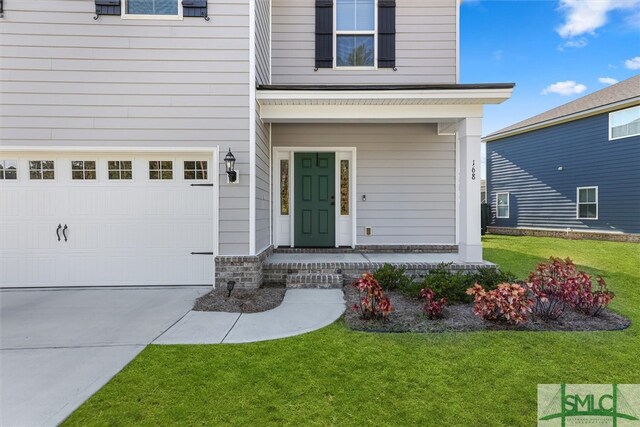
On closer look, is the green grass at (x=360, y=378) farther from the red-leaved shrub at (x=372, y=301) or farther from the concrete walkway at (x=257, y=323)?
the red-leaved shrub at (x=372, y=301)

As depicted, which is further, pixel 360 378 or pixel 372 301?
pixel 372 301

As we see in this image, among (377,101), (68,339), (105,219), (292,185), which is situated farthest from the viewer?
(292,185)

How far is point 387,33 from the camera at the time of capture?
6574mm

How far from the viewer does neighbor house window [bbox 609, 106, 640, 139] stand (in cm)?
1067

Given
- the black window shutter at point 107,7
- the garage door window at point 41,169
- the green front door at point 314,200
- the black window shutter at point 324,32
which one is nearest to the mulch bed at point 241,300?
the green front door at point 314,200

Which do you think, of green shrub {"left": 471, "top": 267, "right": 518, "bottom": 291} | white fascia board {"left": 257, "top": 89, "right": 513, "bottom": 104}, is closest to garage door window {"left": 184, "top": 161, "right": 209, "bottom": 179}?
white fascia board {"left": 257, "top": 89, "right": 513, "bottom": 104}

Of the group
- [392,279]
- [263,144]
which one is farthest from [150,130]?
[392,279]

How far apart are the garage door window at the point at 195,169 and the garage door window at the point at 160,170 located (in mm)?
255

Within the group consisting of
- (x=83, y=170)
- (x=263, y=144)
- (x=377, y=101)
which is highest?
(x=377, y=101)

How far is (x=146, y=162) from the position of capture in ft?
17.1

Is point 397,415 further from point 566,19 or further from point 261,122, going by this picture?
point 566,19

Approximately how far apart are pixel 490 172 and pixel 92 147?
54.5 ft
